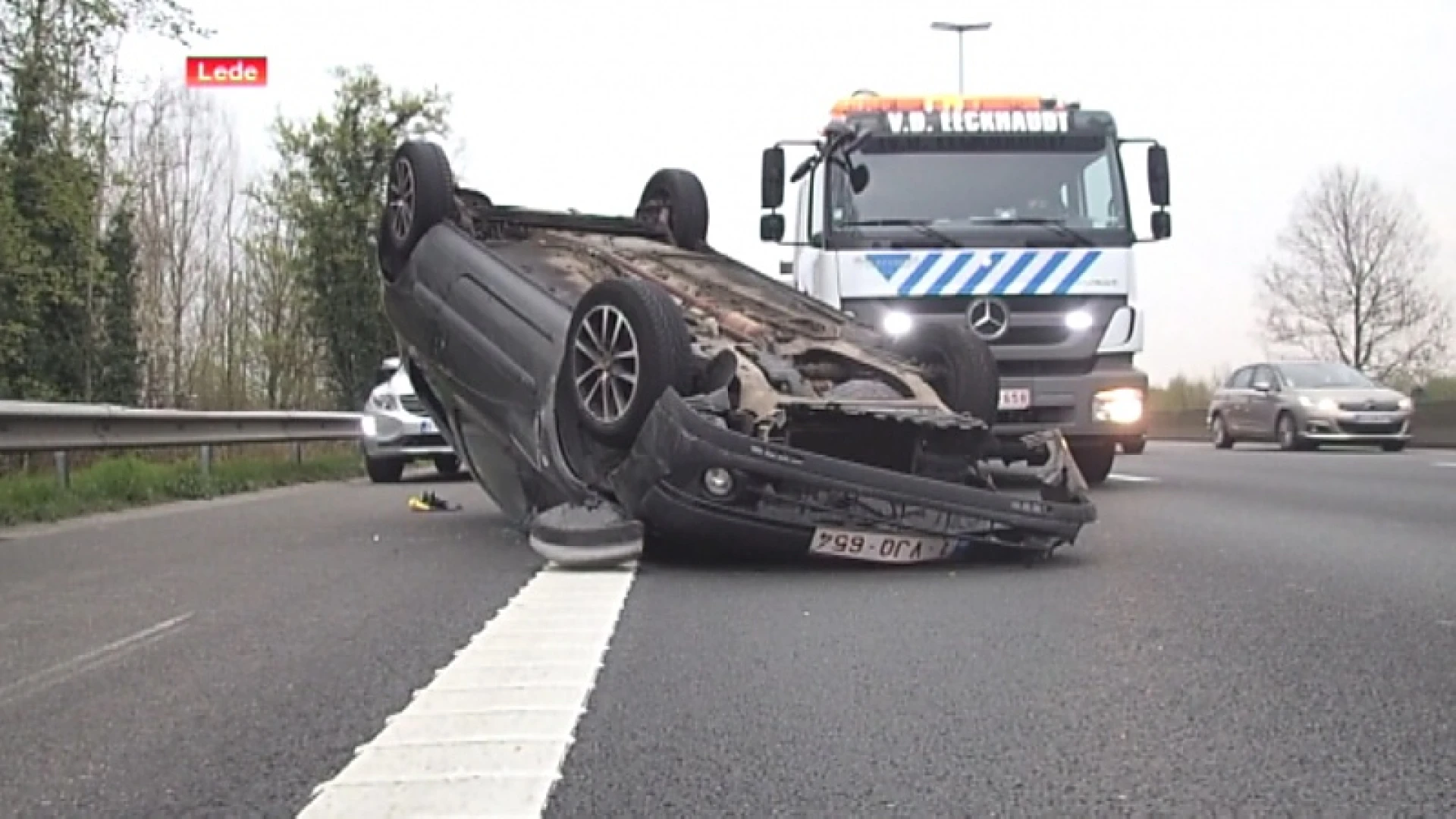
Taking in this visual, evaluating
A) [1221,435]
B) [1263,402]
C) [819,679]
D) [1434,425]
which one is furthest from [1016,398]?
[1434,425]

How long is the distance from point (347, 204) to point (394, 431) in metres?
21.8

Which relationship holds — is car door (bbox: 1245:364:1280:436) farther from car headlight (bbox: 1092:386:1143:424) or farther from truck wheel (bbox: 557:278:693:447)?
truck wheel (bbox: 557:278:693:447)

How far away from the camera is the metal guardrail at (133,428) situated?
9.92m

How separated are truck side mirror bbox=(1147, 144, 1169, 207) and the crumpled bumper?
18.5ft

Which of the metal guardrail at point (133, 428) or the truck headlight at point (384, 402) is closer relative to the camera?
the metal guardrail at point (133, 428)

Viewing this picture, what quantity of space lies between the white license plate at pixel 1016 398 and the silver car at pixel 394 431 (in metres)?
6.07

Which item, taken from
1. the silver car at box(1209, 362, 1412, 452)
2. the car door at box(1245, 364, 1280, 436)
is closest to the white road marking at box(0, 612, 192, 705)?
the silver car at box(1209, 362, 1412, 452)

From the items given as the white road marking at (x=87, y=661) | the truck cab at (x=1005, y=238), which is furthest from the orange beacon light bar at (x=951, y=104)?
the white road marking at (x=87, y=661)

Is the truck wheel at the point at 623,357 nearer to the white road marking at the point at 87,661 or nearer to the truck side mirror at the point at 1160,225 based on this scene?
the white road marking at the point at 87,661

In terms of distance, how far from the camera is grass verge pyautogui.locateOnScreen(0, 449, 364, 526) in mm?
10234

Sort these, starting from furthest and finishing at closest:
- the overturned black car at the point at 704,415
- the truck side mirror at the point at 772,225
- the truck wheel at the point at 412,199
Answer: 1. the truck side mirror at the point at 772,225
2. the truck wheel at the point at 412,199
3. the overturned black car at the point at 704,415

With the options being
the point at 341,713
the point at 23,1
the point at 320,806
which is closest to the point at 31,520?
the point at 341,713

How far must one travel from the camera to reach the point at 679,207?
9969mm

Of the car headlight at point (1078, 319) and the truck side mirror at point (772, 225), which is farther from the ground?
the truck side mirror at point (772, 225)
